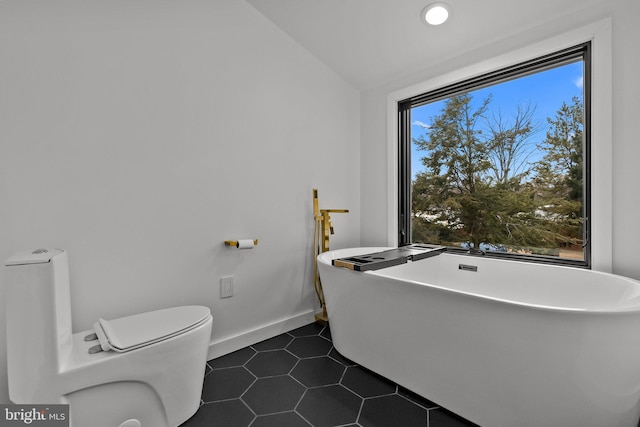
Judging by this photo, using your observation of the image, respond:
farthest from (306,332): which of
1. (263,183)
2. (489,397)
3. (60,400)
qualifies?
(60,400)

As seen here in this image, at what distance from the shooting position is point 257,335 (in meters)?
2.21

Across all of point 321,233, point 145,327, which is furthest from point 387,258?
point 145,327

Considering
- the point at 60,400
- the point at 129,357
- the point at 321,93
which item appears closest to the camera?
the point at 60,400

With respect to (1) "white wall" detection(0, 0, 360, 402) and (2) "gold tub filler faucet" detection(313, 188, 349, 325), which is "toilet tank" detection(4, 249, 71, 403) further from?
(2) "gold tub filler faucet" detection(313, 188, 349, 325)

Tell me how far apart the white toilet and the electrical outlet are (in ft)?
1.76

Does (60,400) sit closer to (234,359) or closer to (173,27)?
(234,359)

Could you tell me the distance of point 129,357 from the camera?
1.20m

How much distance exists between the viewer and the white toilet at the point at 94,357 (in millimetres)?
1067

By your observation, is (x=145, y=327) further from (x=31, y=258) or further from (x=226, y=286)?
(x=226, y=286)

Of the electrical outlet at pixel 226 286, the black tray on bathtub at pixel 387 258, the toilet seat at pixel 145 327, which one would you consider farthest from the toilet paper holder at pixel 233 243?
the black tray on bathtub at pixel 387 258

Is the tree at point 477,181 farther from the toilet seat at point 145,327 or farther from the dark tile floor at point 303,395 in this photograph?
the toilet seat at point 145,327

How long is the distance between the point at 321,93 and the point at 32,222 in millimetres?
2141

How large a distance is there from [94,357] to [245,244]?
0.98m

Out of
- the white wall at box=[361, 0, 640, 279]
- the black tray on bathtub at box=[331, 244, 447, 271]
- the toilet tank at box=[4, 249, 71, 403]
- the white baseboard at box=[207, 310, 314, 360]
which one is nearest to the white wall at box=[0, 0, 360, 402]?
the white baseboard at box=[207, 310, 314, 360]
